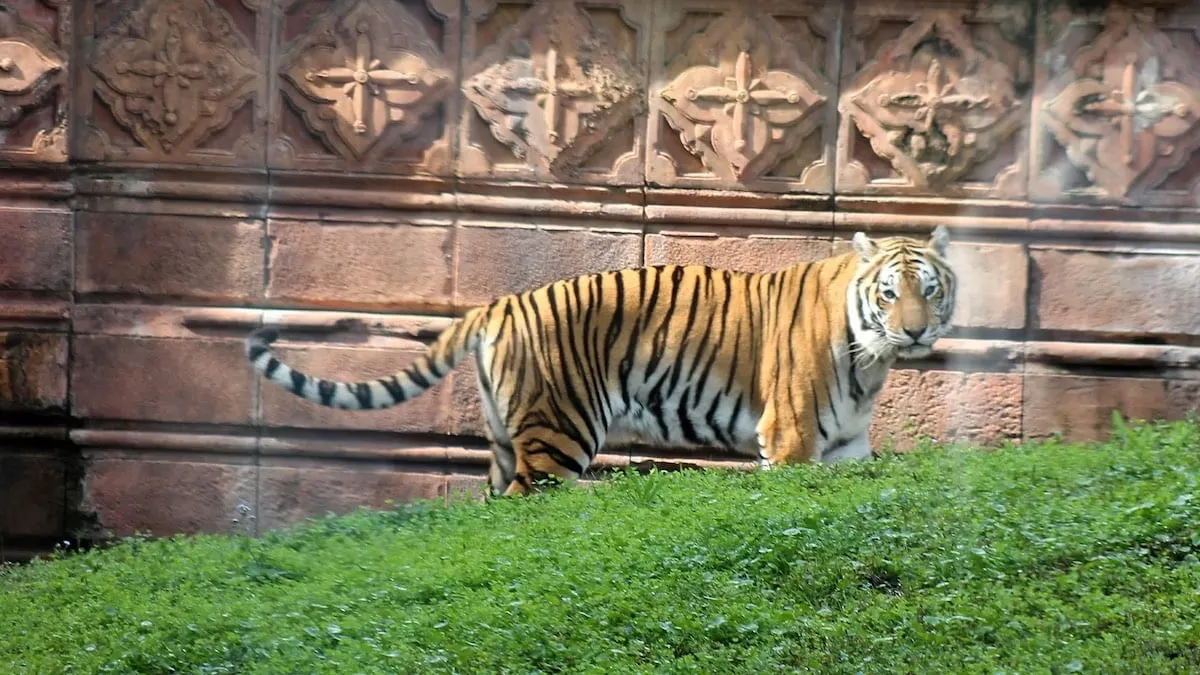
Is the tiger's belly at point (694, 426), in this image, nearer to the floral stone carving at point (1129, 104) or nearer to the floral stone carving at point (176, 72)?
the floral stone carving at point (1129, 104)

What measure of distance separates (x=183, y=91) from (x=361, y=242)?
1.15 m

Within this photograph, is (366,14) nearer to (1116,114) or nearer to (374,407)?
(374,407)

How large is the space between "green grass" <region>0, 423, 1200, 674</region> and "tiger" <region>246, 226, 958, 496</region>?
1.98 ft

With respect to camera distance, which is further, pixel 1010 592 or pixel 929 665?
pixel 1010 592

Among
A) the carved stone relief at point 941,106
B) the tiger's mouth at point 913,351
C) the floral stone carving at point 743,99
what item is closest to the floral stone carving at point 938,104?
the carved stone relief at point 941,106

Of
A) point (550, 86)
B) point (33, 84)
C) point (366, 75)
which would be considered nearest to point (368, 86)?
point (366, 75)

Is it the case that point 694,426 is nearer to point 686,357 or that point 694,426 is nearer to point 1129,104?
point 686,357

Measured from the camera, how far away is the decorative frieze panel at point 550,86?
6.96 m

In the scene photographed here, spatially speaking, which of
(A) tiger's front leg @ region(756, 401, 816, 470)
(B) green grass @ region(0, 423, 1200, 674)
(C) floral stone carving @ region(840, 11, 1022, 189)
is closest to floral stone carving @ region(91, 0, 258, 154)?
(B) green grass @ region(0, 423, 1200, 674)

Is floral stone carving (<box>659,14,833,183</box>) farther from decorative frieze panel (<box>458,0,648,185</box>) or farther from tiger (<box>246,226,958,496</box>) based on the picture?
tiger (<box>246,226,958,496</box>)

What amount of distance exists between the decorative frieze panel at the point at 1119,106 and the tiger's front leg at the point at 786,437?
5.48 ft

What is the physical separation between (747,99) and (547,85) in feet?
3.20

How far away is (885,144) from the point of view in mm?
6941

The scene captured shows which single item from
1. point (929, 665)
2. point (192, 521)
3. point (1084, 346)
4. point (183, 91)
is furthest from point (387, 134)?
point (929, 665)
